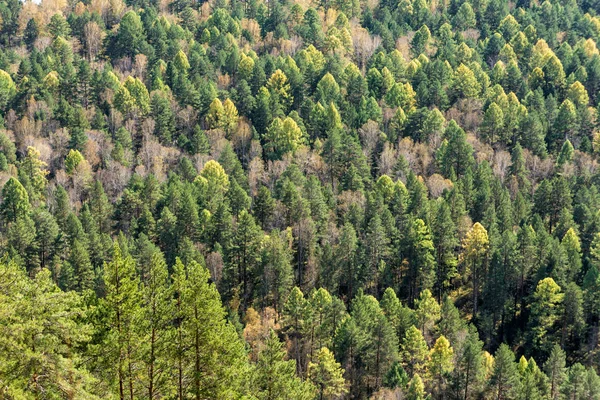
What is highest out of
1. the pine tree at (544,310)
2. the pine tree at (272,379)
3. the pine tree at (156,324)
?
the pine tree at (544,310)

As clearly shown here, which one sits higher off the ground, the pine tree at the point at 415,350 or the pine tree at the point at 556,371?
the pine tree at the point at 415,350

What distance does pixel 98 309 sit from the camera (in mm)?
29703

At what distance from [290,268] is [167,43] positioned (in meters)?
72.5

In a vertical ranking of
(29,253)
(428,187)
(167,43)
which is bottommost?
(29,253)

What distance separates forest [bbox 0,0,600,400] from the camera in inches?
1200

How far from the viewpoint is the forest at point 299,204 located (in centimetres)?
3047

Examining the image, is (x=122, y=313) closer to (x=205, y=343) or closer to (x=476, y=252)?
(x=205, y=343)

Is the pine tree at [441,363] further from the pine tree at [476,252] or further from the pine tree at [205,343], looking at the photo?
the pine tree at [205,343]

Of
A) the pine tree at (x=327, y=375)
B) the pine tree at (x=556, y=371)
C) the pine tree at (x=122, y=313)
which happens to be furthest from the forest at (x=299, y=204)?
the pine tree at (x=327, y=375)

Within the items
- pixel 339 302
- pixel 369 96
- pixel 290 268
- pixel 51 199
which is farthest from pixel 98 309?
pixel 369 96

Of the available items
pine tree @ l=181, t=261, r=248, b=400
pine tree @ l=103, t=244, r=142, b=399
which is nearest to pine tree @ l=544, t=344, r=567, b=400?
pine tree @ l=181, t=261, r=248, b=400

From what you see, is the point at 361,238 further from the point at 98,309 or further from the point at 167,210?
the point at 98,309

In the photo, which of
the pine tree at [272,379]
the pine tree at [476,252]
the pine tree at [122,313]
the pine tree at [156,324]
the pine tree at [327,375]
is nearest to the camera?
the pine tree at [122,313]

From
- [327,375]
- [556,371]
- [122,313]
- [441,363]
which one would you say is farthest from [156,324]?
[556,371]
